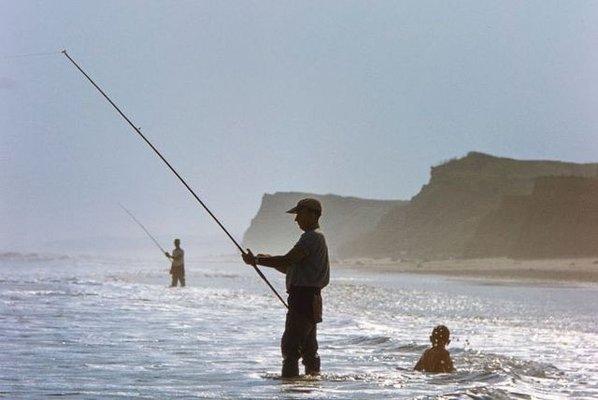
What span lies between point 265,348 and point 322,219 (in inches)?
5784

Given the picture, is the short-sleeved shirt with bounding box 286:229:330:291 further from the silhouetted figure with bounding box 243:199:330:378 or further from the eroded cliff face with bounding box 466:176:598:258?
the eroded cliff face with bounding box 466:176:598:258

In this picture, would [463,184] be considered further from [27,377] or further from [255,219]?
[27,377]

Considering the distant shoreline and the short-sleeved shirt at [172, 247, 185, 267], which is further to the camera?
the distant shoreline

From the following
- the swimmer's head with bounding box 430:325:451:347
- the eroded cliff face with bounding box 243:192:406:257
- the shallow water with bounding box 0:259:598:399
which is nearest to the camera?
the shallow water with bounding box 0:259:598:399

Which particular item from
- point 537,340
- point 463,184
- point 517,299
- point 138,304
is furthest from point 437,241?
point 537,340

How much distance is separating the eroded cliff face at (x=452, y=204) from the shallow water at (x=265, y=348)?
197ft

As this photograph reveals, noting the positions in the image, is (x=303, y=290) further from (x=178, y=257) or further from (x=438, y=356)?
(x=178, y=257)

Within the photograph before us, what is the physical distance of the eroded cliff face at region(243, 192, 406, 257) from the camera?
15738 cm

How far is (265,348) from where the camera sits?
1252cm

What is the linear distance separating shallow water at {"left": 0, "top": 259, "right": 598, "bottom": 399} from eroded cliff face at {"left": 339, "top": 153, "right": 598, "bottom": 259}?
2362 inches

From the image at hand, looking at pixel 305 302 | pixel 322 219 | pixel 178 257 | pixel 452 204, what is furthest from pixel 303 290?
pixel 322 219

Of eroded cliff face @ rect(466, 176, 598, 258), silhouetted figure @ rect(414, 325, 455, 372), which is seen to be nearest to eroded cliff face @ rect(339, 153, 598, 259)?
eroded cliff face @ rect(466, 176, 598, 258)

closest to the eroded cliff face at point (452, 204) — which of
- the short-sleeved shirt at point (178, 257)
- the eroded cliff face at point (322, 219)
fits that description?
the short-sleeved shirt at point (178, 257)

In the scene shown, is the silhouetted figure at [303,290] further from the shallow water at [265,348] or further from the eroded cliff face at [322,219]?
the eroded cliff face at [322,219]
